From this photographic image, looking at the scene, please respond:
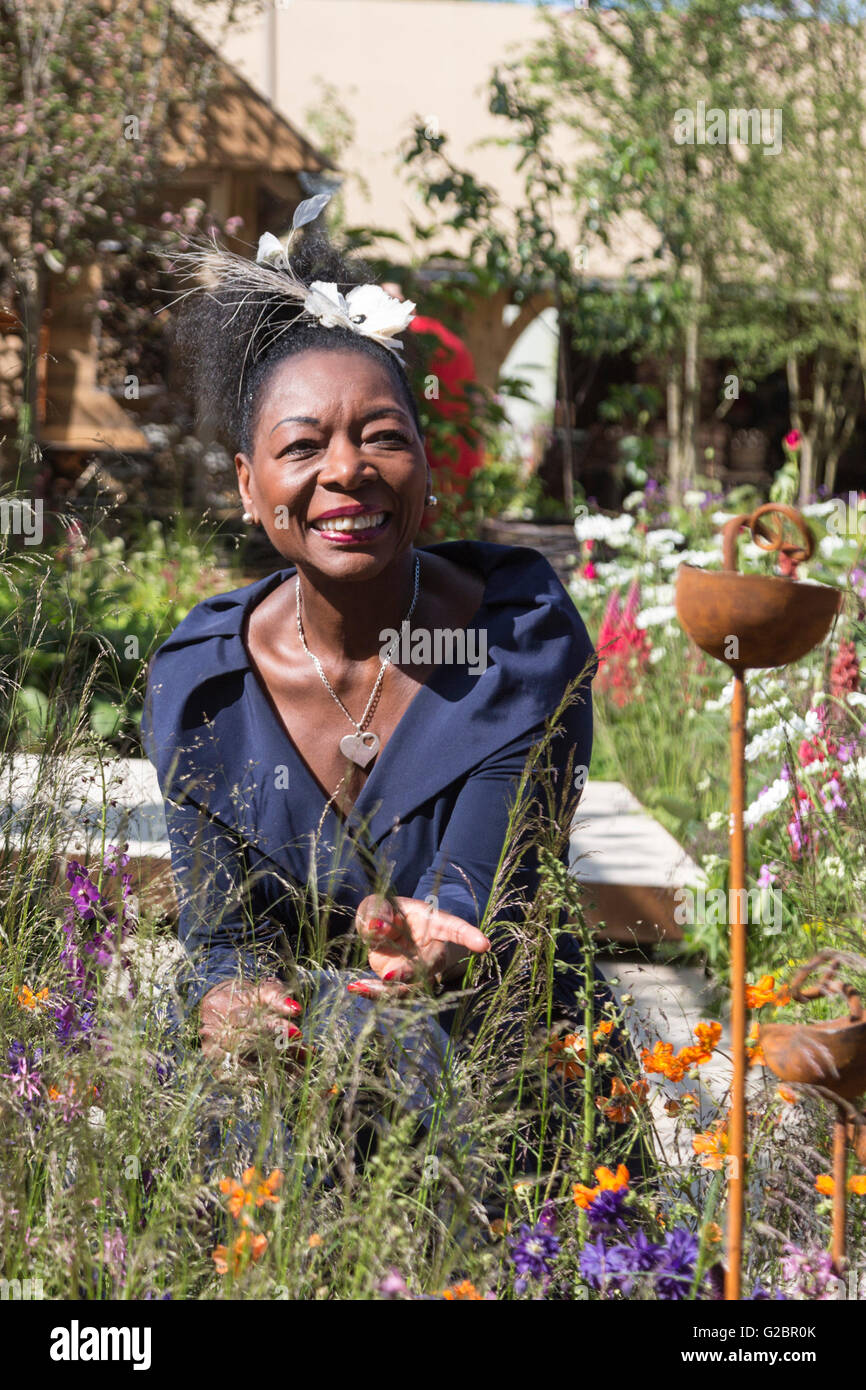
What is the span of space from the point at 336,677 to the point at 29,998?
703 millimetres

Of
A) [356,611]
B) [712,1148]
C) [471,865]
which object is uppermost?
[356,611]

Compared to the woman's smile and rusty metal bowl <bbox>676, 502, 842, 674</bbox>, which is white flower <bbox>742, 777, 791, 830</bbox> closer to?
the woman's smile

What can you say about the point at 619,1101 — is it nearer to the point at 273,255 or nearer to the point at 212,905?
the point at 212,905

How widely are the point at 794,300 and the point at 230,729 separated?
36.6ft

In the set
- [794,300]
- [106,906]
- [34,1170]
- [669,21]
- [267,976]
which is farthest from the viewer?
[794,300]

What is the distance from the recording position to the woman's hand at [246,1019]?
4.71 feet

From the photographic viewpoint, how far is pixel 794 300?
39.8 ft

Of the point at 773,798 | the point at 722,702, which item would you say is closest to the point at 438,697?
the point at 773,798

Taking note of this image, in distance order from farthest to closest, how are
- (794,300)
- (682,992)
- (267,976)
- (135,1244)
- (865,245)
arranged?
(794,300)
(865,245)
(682,992)
(267,976)
(135,1244)

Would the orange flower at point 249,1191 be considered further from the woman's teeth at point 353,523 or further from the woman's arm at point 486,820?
the woman's teeth at point 353,523

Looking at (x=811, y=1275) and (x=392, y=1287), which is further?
(x=811, y=1275)

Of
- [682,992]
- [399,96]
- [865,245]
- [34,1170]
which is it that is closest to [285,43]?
[399,96]

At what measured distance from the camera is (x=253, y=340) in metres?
2.21

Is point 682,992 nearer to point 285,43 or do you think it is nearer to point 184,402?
point 184,402
